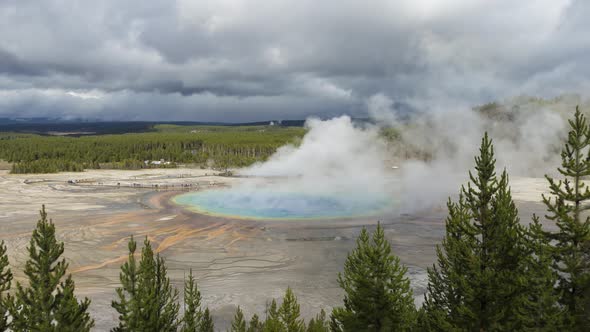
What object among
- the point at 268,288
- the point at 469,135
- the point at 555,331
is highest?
the point at 469,135

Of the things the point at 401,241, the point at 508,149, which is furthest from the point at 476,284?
the point at 508,149

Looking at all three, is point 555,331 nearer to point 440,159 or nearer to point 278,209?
point 278,209

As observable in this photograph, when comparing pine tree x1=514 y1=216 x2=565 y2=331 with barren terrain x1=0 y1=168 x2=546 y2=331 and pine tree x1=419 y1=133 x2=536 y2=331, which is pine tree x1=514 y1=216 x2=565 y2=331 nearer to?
pine tree x1=419 y1=133 x2=536 y2=331

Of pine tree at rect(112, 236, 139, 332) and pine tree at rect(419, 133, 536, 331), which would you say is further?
pine tree at rect(112, 236, 139, 332)

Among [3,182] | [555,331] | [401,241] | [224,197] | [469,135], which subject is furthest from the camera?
[469,135]

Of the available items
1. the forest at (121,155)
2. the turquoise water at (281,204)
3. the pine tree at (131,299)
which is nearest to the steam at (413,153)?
the turquoise water at (281,204)

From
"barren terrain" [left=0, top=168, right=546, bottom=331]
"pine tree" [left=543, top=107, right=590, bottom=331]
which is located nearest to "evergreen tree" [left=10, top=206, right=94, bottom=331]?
"barren terrain" [left=0, top=168, right=546, bottom=331]

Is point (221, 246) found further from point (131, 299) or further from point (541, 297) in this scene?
point (541, 297)

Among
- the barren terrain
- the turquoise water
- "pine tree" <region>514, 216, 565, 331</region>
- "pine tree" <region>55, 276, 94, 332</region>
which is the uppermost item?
"pine tree" <region>514, 216, 565, 331</region>
